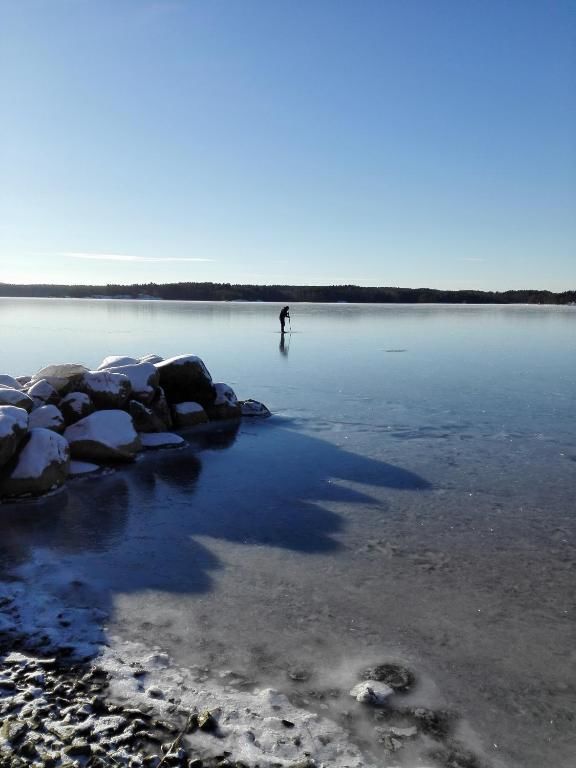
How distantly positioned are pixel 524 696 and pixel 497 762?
2.17 ft

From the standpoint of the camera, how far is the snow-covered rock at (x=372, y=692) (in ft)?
11.9

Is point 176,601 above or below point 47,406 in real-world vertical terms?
below

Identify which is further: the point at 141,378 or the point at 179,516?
the point at 141,378

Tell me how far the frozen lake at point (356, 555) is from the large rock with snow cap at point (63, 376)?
2.42m

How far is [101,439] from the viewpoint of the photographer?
9070mm

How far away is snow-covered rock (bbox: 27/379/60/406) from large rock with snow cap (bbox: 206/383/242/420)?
354 centimetres

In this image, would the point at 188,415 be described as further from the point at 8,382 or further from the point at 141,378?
the point at 8,382

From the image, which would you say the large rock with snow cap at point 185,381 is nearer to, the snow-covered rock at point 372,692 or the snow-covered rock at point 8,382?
the snow-covered rock at point 8,382

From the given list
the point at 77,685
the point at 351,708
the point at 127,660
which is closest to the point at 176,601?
the point at 127,660

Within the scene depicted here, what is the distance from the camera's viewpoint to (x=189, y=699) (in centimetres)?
359

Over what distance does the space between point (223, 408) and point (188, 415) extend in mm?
901

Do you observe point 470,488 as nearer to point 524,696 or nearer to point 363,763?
point 524,696

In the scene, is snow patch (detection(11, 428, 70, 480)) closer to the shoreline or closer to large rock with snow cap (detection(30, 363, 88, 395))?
large rock with snow cap (detection(30, 363, 88, 395))

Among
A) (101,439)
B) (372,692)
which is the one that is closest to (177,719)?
(372,692)
